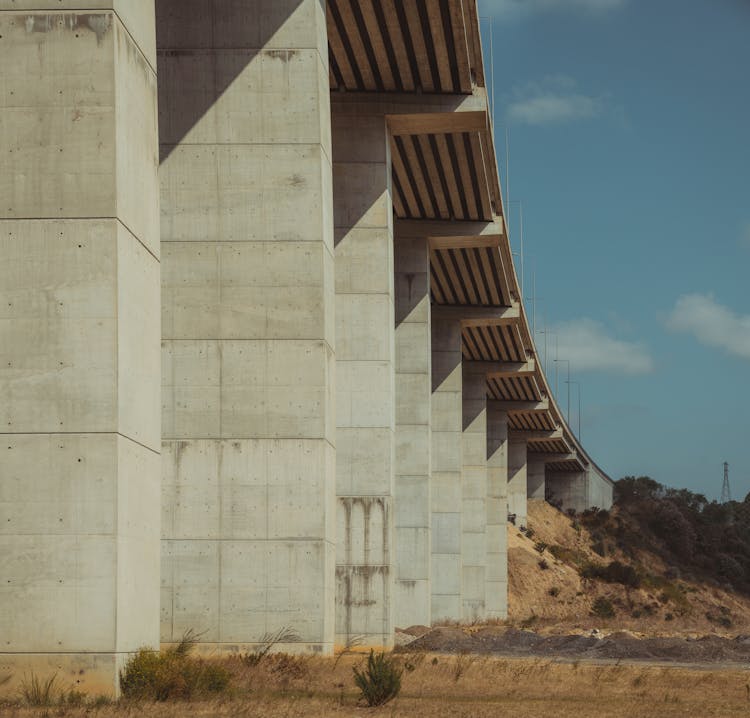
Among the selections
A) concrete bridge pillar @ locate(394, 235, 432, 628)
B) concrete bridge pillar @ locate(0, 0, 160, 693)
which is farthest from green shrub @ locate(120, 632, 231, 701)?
concrete bridge pillar @ locate(394, 235, 432, 628)

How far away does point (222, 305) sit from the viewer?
2216cm

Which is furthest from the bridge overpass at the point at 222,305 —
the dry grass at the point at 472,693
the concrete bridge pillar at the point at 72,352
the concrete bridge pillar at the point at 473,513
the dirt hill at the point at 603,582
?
the dirt hill at the point at 603,582

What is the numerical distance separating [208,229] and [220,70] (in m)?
2.54

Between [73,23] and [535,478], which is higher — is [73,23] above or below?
above

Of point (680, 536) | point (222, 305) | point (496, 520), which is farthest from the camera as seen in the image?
point (680, 536)

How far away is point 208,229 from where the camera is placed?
22297mm

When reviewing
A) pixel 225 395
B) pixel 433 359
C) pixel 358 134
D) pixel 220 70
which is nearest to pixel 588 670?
pixel 225 395

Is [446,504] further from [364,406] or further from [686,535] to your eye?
[686,535]

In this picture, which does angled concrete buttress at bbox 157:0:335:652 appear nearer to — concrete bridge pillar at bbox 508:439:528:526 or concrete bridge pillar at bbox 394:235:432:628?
concrete bridge pillar at bbox 394:235:432:628

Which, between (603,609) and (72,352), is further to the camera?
(603,609)

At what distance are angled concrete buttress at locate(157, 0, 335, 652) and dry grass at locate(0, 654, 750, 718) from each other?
5.63 ft

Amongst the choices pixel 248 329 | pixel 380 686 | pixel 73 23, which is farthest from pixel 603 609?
pixel 73 23

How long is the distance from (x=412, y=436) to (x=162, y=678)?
2588 centimetres

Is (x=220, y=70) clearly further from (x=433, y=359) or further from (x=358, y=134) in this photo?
(x=433, y=359)
